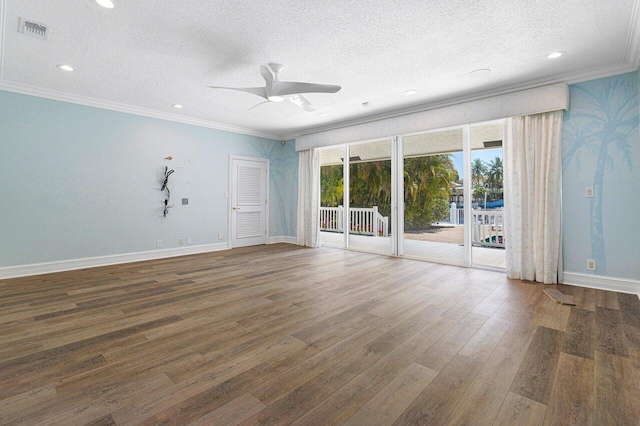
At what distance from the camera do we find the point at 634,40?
9.80 ft

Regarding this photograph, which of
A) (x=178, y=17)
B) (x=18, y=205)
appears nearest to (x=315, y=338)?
→ (x=178, y=17)

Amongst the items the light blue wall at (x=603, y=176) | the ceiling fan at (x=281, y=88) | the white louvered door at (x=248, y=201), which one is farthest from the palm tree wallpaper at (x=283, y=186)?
the light blue wall at (x=603, y=176)

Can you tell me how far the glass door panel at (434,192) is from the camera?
5.24 meters

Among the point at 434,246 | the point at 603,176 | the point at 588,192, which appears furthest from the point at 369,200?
the point at 603,176

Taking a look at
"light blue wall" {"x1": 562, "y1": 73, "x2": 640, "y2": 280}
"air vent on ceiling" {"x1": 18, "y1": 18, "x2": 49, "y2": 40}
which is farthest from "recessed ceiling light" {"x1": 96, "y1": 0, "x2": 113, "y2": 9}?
"light blue wall" {"x1": 562, "y1": 73, "x2": 640, "y2": 280}

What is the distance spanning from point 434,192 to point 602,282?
2.95 metres

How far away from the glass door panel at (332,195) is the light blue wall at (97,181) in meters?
2.55

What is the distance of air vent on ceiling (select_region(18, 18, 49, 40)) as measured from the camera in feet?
9.09

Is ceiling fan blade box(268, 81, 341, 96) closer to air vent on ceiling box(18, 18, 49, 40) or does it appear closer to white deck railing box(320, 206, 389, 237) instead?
air vent on ceiling box(18, 18, 49, 40)

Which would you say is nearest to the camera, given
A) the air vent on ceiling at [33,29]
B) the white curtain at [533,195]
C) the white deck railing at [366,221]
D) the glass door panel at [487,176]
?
the air vent on ceiling at [33,29]

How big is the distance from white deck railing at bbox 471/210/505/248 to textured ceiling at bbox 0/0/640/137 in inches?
87.8

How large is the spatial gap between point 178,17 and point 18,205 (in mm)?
3909

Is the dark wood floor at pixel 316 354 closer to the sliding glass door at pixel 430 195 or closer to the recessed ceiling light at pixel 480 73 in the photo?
the sliding glass door at pixel 430 195

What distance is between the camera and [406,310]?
117 inches
